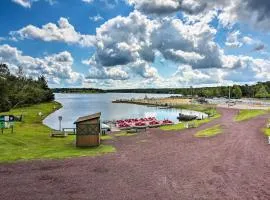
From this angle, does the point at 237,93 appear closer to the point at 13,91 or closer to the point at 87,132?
the point at 13,91

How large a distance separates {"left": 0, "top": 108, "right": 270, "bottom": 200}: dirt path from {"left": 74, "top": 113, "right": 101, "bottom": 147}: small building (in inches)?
164

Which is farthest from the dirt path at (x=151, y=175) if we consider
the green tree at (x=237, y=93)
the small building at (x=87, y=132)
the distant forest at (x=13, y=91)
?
the green tree at (x=237, y=93)

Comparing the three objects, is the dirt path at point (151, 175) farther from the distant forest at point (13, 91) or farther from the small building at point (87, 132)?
the distant forest at point (13, 91)

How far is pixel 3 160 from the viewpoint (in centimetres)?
2331

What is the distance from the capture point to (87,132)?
3122 centimetres

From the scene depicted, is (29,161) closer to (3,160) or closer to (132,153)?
(3,160)

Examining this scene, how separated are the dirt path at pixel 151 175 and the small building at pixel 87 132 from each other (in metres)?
4.17

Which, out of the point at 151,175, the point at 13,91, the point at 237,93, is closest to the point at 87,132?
the point at 151,175

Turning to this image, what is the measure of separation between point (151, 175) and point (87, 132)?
44.1 feet

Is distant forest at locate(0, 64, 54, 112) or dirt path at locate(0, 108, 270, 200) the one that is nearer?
dirt path at locate(0, 108, 270, 200)

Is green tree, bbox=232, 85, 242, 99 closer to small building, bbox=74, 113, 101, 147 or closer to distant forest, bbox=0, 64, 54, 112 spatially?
distant forest, bbox=0, 64, 54, 112

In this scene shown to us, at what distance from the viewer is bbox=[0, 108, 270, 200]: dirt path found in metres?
15.4

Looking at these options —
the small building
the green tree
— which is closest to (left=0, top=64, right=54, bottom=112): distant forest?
the small building

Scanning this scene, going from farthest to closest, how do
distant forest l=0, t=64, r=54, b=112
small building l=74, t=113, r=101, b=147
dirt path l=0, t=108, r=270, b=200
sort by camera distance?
1. distant forest l=0, t=64, r=54, b=112
2. small building l=74, t=113, r=101, b=147
3. dirt path l=0, t=108, r=270, b=200
